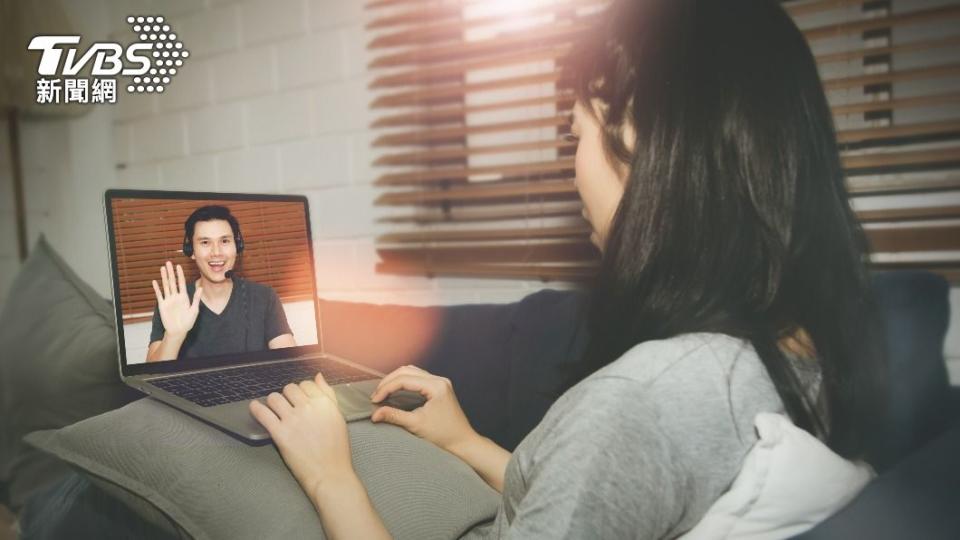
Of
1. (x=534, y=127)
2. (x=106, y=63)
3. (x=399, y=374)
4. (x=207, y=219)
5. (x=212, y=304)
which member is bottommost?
(x=399, y=374)

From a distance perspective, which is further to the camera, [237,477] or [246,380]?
[246,380]

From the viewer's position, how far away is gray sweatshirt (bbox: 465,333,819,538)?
1.59ft

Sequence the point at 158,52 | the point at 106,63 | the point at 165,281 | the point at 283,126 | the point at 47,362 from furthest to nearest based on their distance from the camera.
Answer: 1. the point at 283,126
2. the point at 158,52
3. the point at 106,63
4. the point at 47,362
5. the point at 165,281

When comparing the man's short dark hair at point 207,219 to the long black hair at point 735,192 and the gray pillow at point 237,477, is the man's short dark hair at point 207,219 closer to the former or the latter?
the gray pillow at point 237,477

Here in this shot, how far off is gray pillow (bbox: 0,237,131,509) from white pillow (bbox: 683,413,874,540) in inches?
29.8

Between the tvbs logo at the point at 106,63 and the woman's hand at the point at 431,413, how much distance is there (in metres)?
0.74

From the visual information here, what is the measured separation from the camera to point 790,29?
631 millimetres

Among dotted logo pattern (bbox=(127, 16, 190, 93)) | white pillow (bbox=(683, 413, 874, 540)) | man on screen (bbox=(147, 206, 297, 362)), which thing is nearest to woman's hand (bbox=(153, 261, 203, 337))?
man on screen (bbox=(147, 206, 297, 362))

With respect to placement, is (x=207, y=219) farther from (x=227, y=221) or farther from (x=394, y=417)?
(x=394, y=417)

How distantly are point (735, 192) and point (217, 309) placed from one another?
588 mm

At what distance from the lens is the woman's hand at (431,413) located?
804 millimetres

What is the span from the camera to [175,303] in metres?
0.78

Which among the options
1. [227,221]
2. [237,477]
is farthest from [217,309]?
[237,477]

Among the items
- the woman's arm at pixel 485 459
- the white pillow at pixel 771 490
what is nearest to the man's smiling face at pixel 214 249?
the woman's arm at pixel 485 459
